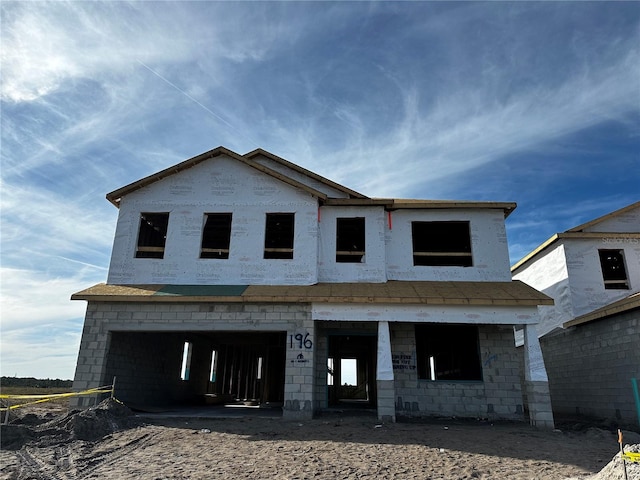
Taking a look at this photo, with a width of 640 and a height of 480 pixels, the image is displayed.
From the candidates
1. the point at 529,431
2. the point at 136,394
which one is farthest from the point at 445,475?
the point at 136,394

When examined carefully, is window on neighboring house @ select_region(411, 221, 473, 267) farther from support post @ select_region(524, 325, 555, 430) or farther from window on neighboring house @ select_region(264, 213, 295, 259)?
window on neighboring house @ select_region(264, 213, 295, 259)

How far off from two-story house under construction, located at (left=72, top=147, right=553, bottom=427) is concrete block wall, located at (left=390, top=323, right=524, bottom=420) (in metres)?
0.03

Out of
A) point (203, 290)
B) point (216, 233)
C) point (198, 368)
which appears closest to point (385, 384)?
point (203, 290)

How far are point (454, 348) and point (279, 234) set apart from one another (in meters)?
7.90

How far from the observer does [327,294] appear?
487 inches

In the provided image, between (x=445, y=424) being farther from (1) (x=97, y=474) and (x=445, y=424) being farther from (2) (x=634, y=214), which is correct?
(2) (x=634, y=214)

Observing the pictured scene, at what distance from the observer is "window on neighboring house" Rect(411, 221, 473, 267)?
15.7 m

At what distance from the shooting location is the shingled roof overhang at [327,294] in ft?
39.8

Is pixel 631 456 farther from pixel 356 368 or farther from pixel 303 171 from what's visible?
pixel 356 368

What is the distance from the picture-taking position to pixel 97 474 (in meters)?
7.27

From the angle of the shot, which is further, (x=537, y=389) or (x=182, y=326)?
(x=182, y=326)

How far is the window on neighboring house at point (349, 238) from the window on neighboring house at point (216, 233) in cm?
377

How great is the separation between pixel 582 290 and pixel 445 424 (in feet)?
27.0

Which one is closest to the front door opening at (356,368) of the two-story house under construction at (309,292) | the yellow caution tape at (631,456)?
the two-story house under construction at (309,292)
